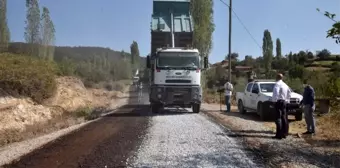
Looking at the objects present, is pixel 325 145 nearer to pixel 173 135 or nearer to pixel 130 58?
pixel 173 135

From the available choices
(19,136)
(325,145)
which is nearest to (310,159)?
(325,145)

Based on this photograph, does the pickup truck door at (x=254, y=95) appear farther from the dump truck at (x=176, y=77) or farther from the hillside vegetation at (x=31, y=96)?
the hillside vegetation at (x=31, y=96)

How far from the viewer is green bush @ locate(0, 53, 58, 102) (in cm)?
2233

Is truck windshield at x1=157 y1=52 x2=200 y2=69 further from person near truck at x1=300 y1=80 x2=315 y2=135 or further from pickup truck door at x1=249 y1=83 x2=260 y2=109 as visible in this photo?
person near truck at x1=300 y1=80 x2=315 y2=135

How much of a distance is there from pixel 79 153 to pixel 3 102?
1185 cm

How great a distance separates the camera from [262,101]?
17.9 metres

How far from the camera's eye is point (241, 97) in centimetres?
2117

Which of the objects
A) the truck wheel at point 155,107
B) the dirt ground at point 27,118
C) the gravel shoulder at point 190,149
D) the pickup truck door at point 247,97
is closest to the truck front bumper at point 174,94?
the truck wheel at point 155,107

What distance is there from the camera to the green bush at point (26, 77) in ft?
73.3

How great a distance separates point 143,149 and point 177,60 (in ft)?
31.7

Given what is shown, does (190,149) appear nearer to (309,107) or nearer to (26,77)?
(309,107)

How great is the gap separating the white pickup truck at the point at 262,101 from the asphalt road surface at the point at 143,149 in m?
3.74

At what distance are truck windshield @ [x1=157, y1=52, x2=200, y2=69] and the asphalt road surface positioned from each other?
5212mm

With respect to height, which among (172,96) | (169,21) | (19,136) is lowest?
(19,136)
